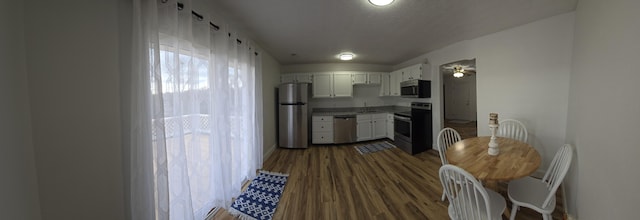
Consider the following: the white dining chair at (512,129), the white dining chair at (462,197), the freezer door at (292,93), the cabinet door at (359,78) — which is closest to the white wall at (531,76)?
the white dining chair at (512,129)

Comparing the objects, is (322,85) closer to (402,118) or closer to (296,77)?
(296,77)

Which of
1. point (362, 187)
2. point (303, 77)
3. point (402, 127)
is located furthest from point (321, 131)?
point (362, 187)

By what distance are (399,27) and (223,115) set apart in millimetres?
2497

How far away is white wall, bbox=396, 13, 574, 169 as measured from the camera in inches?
86.7

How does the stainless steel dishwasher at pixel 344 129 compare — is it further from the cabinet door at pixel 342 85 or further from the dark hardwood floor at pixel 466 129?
the dark hardwood floor at pixel 466 129

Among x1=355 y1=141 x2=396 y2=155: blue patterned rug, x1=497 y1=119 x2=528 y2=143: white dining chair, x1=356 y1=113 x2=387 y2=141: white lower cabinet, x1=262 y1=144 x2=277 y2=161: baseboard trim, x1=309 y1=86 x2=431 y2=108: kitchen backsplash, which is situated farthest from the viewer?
x1=309 y1=86 x2=431 y2=108: kitchen backsplash

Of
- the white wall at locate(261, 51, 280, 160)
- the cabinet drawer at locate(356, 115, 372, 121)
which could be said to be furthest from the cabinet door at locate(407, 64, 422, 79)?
the white wall at locate(261, 51, 280, 160)

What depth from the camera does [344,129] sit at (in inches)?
175

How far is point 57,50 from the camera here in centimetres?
77

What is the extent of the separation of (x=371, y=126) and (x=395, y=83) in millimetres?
1312

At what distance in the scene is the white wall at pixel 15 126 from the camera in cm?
62

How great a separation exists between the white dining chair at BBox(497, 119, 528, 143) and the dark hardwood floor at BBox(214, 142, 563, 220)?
2.55 ft

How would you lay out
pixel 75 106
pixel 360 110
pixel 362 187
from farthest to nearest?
pixel 360 110, pixel 362 187, pixel 75 106

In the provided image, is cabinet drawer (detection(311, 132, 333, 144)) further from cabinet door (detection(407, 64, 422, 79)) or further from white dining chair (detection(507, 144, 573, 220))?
white dining chair (detection(507, 144, 573, 220))
